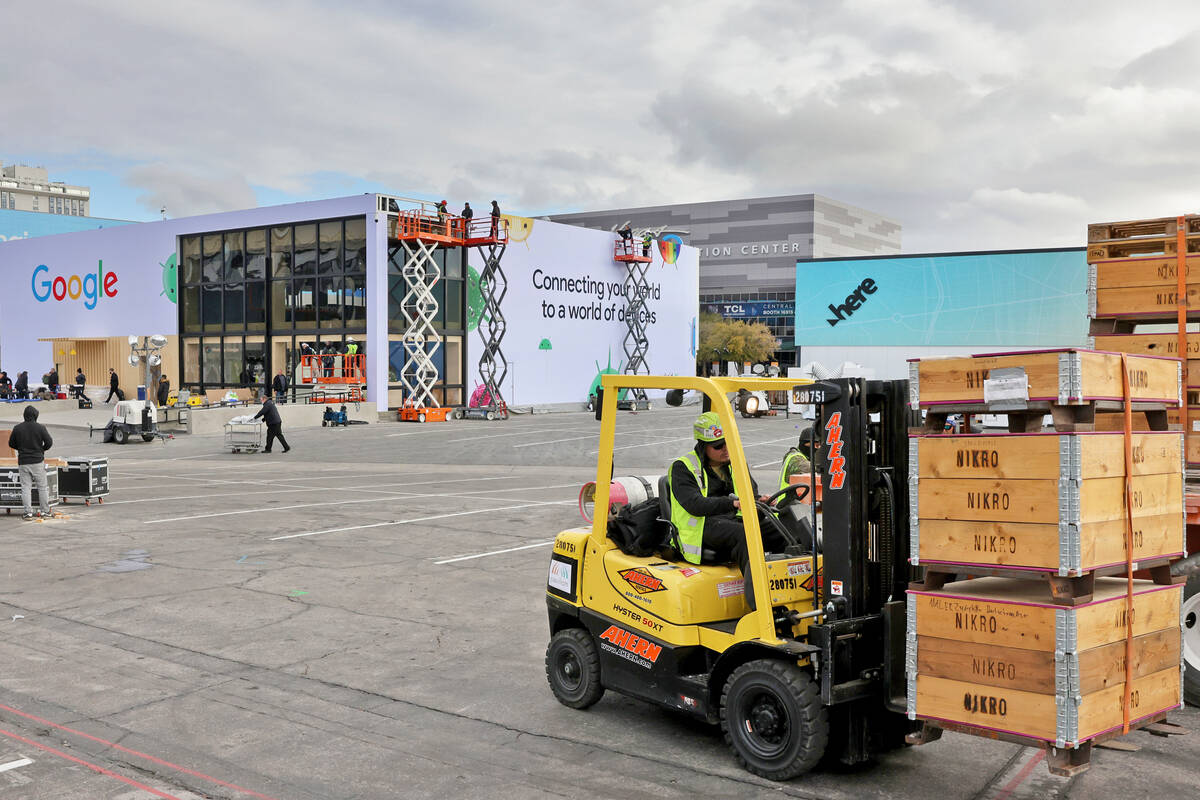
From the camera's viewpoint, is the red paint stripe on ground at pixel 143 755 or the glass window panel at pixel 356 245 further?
the glass window panel at pixel 356 245

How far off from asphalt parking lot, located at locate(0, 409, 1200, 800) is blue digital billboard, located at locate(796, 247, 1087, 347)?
139 feet

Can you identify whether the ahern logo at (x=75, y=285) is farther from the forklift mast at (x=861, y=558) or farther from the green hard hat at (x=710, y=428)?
the forklift mast at (x=861, y=558)

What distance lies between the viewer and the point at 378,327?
42969 mm

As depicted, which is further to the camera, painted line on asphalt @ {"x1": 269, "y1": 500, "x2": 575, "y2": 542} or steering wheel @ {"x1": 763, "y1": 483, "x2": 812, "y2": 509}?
painted line on asphalt @ {"x1": 269, "y1": 500, "x2": 575, "y2": 542}

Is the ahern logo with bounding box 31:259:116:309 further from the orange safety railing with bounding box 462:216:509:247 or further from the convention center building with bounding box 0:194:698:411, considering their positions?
the orange safety railing with bounding box 462:216:509:247

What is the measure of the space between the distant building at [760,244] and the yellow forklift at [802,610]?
107684mm

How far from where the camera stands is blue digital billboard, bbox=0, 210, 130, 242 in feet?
291

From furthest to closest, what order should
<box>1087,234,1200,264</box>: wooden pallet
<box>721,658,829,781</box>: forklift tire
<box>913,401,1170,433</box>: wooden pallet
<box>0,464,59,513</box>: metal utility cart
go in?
1. <box>0,464,59,513</box>: metal utility cart
2. <box>1087,234,1200,264</box>: wooden pallet
3. <box>721,658,829,781</box>: forklift tire
4. <box>913,401,1170,433</box>: wooden pallet

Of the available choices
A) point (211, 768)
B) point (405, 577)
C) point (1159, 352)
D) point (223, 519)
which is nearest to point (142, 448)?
point (223, 519)

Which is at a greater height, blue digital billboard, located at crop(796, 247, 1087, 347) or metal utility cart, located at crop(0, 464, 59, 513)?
blue digital billboard, located at crop(796, 247, 1087, 347)

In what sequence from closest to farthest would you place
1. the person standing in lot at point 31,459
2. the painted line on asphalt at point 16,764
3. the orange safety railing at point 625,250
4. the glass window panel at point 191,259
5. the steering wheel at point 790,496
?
1. the painted line on asphalt at point 16,764
2. the steering wheel at point 790,496
3. the person standing in lot at point 31,459
4. the glass window panel at point 191,259
5. the orange safety railing at point 625,250

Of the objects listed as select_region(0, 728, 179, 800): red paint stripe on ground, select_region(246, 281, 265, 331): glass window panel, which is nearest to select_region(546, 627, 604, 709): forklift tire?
select_region(0, 728, 179, 800): red paint stripe on ground

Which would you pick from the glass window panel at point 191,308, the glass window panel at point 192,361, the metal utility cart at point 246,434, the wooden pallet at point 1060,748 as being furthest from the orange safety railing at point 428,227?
the wooden pallet at point 1060,748

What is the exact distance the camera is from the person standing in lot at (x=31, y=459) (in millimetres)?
16312
